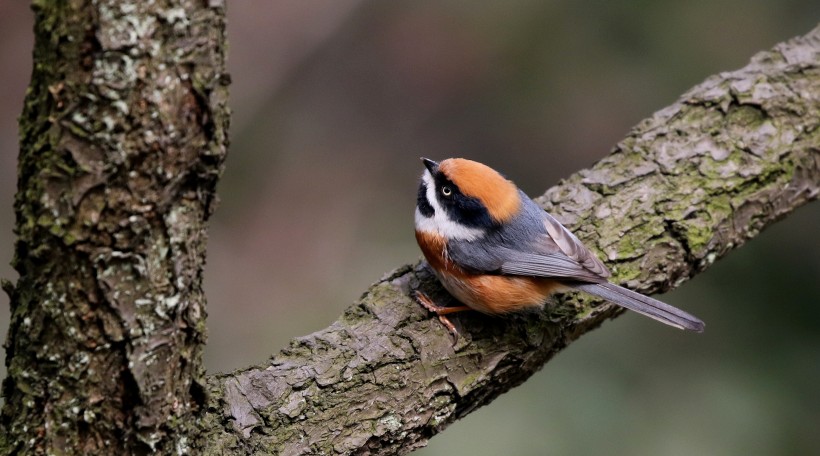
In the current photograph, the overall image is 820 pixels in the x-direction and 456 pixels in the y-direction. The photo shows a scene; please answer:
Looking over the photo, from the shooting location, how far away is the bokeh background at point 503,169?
512 centimetres

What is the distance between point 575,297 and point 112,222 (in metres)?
2.32

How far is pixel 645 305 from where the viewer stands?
343 centimetres

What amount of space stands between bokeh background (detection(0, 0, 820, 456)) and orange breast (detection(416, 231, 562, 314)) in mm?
1827

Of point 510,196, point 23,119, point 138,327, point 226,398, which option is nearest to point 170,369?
point 138,327

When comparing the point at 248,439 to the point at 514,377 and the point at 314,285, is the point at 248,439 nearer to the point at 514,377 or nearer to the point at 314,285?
the point at 514,377

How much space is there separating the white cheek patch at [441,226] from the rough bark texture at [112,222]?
1.63 metres

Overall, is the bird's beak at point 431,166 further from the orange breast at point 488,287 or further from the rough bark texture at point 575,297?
the rough bark texture at point 575,297

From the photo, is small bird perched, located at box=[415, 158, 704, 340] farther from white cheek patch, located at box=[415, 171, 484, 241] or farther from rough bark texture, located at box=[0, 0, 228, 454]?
rough bark texture, located at box=[0, 0, 228, 454]

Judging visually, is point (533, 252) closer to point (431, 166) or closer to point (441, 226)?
point (441, 226)

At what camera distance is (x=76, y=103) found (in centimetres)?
195

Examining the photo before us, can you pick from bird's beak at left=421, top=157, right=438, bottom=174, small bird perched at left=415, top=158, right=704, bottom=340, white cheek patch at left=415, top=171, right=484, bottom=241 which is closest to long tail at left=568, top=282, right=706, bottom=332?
small bird perched at left=415, top=158, right=704, bottom=340

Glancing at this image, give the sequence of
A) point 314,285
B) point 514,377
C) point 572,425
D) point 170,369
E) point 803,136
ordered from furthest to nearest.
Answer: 1. point 314,285
2. point 572,425
3. point 803,136
4. point 514,377
5. point 170,369

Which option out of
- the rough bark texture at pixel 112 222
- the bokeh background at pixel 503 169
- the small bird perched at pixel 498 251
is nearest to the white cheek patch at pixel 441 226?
the small bird perched at pixel 498 251

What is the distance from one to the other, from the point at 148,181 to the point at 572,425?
3.83 metres
